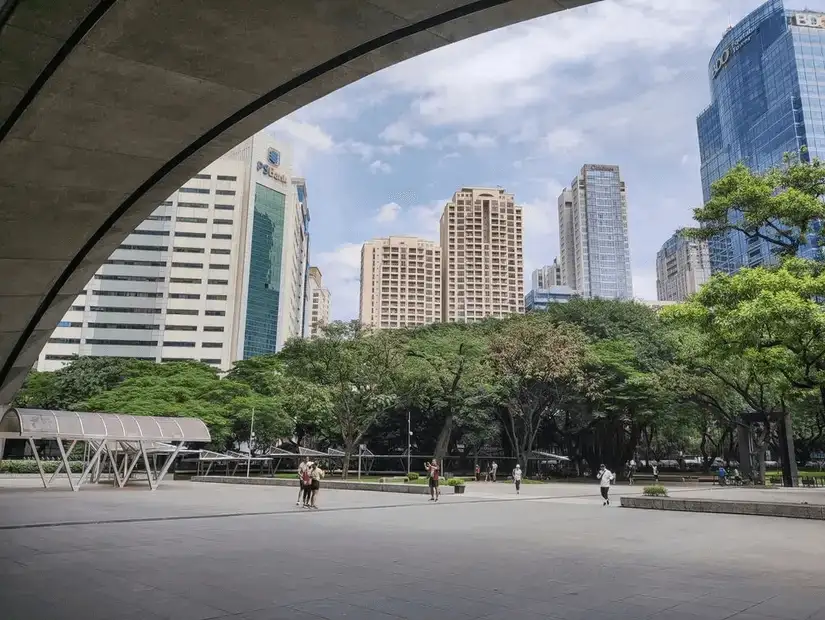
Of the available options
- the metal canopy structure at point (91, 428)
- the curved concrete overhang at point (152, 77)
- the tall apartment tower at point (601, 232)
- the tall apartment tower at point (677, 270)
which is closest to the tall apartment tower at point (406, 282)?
the tall apartment tower at point (677, 270)

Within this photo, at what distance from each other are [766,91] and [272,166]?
85.8 m

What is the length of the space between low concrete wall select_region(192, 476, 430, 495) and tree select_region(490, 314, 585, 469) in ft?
39.1

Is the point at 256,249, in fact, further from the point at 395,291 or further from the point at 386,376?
the point at 386,376

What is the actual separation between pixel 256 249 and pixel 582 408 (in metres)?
69.9

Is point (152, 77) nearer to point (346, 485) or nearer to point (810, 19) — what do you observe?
point (346, 485)

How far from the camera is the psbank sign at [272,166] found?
99438 millimetres

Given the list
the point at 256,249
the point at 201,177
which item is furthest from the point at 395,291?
the point at 201,177

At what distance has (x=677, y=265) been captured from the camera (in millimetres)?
144500

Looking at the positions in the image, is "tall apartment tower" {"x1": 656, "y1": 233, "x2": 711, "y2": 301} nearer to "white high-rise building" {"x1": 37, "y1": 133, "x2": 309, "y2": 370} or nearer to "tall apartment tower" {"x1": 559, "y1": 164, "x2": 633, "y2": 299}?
"tall apartment tower" {"x1": 559, "y1": 164, "x2": 633, "y2": 299}

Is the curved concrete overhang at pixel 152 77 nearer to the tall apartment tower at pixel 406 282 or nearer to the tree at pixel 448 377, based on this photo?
the tree at pixel 448 377

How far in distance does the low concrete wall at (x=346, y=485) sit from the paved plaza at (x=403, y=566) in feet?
27.8

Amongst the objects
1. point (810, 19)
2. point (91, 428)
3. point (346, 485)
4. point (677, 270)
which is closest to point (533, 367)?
point (346, 485)

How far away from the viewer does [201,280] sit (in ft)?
307

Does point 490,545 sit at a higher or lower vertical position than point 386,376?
lower
